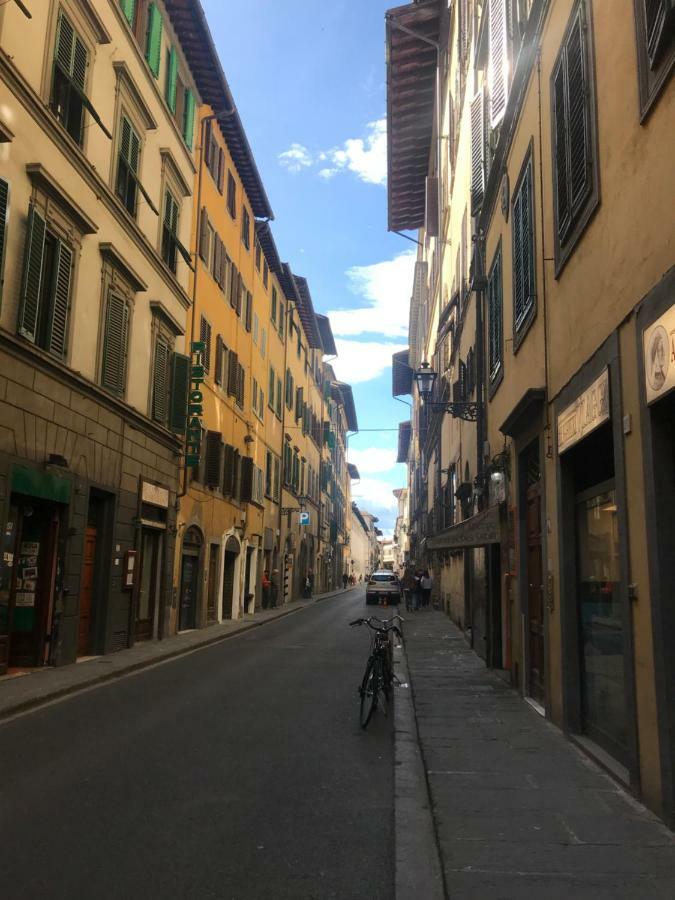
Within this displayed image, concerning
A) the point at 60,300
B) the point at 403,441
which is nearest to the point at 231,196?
the point at 60,300

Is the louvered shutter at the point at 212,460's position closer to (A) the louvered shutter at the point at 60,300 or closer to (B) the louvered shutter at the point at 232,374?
(B) the louvered shutter at the point at 232,374

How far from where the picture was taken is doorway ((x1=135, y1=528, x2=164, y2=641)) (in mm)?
17562

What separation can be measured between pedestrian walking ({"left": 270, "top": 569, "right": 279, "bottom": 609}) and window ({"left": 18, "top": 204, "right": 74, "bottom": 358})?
21.5 meters

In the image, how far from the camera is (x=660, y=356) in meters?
4.89

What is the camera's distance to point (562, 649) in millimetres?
7828

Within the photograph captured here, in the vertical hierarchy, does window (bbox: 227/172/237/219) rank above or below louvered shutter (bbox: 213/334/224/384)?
above

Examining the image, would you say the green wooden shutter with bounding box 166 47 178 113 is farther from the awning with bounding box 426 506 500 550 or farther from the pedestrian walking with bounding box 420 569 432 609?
the pedestrian walking with bounding box 420 569 432 609

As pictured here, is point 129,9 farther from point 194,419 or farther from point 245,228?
point 245,228

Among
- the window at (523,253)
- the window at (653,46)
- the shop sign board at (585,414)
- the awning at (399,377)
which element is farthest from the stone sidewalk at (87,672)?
the awning at (399,377)

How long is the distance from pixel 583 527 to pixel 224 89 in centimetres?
1909

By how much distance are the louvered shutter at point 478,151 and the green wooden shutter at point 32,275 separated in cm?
744

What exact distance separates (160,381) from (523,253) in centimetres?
1055

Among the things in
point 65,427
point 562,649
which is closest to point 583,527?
point 562,649

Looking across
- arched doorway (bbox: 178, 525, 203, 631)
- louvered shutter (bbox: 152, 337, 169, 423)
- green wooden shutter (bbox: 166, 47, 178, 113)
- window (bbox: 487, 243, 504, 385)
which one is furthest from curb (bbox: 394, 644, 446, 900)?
green wooden shutter (bbox: 166, 47, 178, 113)
